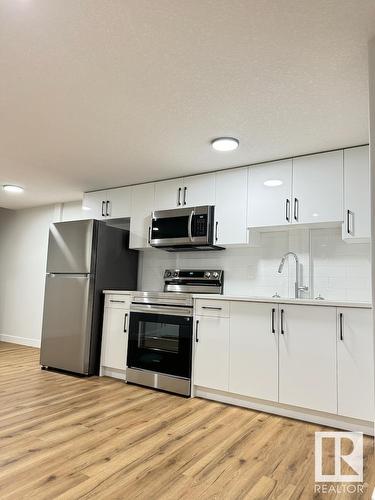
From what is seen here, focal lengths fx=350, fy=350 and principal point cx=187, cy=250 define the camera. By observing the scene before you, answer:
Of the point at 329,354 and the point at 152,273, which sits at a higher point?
the point at 152,273

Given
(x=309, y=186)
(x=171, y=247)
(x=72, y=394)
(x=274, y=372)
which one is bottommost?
(x=72, y=394)

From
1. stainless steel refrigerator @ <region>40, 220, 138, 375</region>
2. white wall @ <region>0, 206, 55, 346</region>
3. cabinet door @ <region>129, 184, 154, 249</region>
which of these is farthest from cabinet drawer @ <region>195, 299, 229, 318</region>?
white wall @ <region>0, 206, 55, 346</region>

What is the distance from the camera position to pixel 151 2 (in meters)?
1.54

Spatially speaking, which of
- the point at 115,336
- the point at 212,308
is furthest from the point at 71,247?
the point at 212,308

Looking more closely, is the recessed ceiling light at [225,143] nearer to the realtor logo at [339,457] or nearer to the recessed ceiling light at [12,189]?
the realtor logo at [339,457]

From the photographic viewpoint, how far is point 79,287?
3898mm

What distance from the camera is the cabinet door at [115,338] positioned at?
3.70 meters

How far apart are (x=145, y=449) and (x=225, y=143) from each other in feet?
7.65

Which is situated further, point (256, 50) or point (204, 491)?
point (256, 50)

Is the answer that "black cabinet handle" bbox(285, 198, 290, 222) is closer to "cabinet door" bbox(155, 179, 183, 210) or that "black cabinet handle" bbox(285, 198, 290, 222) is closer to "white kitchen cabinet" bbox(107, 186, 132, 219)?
"cabinet door" bbox(155, 179, 183, 210)

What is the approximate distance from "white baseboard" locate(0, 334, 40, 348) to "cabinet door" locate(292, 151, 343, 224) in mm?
4447

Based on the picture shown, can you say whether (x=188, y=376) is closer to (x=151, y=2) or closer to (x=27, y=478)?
(x=27, y=478)

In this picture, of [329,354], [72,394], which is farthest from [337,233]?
[72,394]

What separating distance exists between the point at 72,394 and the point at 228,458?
168 centimetres
